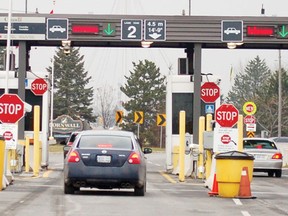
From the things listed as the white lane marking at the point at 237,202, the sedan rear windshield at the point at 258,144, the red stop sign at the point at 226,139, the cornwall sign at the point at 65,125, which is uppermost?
the cornwall sign at the point at 65,125

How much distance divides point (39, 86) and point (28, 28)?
243cm

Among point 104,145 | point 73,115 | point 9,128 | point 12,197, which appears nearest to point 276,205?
point 104,145

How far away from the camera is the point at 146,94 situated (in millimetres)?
97312

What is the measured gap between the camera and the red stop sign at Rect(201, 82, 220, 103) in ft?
112

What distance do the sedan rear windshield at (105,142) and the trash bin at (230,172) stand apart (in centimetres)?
213

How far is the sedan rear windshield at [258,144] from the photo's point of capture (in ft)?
111

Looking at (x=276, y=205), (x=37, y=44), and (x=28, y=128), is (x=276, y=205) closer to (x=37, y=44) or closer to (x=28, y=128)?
(x=28, y=128)

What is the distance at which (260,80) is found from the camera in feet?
461

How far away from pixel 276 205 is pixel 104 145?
3909mm

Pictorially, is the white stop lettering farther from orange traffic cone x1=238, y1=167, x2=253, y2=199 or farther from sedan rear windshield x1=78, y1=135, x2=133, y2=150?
orange traffic cone x1=238, y1=167, x2=253, y2=199

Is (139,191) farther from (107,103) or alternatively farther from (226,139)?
(107,103)

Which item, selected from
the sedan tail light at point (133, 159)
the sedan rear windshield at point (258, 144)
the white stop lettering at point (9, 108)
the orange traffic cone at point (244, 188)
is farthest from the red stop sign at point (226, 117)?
the sedan rear windshield at point (258, 144)

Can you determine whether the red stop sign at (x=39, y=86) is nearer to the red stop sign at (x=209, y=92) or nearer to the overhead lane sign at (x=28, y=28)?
the overhead lane sign at (x=28, y=28)

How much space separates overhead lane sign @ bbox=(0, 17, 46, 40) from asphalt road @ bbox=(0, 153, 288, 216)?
1137 centimetres
